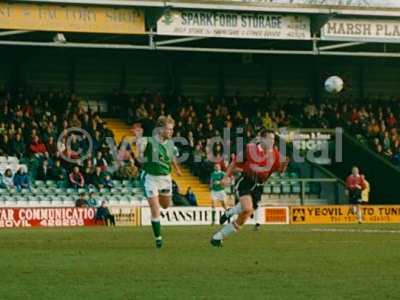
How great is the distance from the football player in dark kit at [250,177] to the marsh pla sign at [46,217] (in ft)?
50.2

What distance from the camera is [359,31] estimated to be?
39.0 metres

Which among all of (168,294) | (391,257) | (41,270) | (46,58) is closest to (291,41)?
(46,58)

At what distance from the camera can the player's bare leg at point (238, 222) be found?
19.1m

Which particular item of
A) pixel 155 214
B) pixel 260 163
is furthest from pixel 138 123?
pixel 155 214

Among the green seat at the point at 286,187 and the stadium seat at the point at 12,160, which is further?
the green seat at the point at 286,187

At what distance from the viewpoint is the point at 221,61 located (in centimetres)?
4784

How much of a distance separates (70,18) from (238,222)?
16.7 metres

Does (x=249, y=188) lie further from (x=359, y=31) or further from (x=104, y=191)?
(x=359, y=31)

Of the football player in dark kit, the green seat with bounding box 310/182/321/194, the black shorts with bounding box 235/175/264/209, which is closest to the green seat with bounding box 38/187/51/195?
the green seat with bounding box 310/182/321/194

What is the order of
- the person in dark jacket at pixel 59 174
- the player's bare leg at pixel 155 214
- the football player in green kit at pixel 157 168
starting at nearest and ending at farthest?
the player's bare leg at pixel 155 214 < the football player in green kit at pixel 157 168 < the person in dark jacket at pixel 59 174

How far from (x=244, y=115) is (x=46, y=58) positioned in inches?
332

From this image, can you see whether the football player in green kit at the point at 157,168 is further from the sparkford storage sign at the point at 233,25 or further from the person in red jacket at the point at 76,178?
the person in red jacket at the point at 76,178

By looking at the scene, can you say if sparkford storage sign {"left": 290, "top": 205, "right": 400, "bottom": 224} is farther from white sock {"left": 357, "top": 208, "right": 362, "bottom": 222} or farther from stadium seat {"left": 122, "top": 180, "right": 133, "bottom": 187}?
stadium seat {"left": 122, "top": 180, "right": 133, "bottom": 187}

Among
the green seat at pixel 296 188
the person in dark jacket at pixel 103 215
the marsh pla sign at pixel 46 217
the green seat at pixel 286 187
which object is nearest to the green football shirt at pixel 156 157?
the marsh pla sign at pixel 46 217
